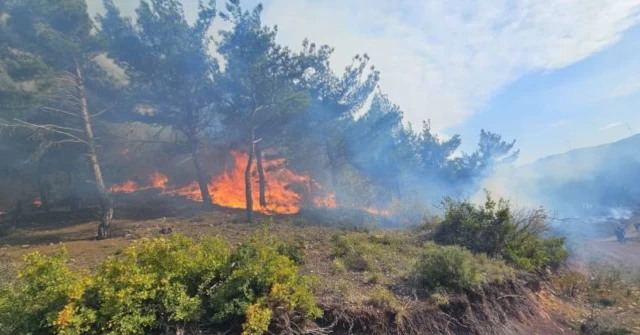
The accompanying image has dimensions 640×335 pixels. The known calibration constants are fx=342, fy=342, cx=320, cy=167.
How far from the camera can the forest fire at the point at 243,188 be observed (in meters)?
29.7

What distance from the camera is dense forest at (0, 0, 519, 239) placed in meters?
17.3

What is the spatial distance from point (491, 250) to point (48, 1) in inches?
903

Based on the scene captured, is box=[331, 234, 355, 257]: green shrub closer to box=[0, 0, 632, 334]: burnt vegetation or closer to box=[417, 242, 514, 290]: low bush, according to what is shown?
box=[0, 0, 632, 334]: burnt vegetation

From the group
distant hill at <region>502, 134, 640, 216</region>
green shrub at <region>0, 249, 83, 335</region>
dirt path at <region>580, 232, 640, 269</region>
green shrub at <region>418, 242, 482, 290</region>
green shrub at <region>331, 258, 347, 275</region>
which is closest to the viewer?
green shrub at <region>0, 249, 83, 335</region>

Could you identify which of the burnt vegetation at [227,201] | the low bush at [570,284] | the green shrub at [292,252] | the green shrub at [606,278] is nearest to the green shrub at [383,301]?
the burnt vegetation at [227,201]

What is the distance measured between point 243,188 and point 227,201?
93.8 inches

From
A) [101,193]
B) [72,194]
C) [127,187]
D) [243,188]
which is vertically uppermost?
[127,187]

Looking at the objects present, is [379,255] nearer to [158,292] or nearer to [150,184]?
[158,292]

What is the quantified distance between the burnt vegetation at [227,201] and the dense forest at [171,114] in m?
0.12

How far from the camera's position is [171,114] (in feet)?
80.5

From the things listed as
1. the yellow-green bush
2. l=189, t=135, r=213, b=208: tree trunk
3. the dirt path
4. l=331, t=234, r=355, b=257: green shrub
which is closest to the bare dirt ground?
the dirt path

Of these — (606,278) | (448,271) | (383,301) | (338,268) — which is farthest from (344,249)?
(606,278)

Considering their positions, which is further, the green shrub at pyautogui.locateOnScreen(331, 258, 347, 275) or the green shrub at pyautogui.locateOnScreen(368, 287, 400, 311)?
the green shrub at pyautogui.locateOnScreen(331, 258, 347, 275)

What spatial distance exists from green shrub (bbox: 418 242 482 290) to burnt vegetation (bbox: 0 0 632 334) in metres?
0.06
